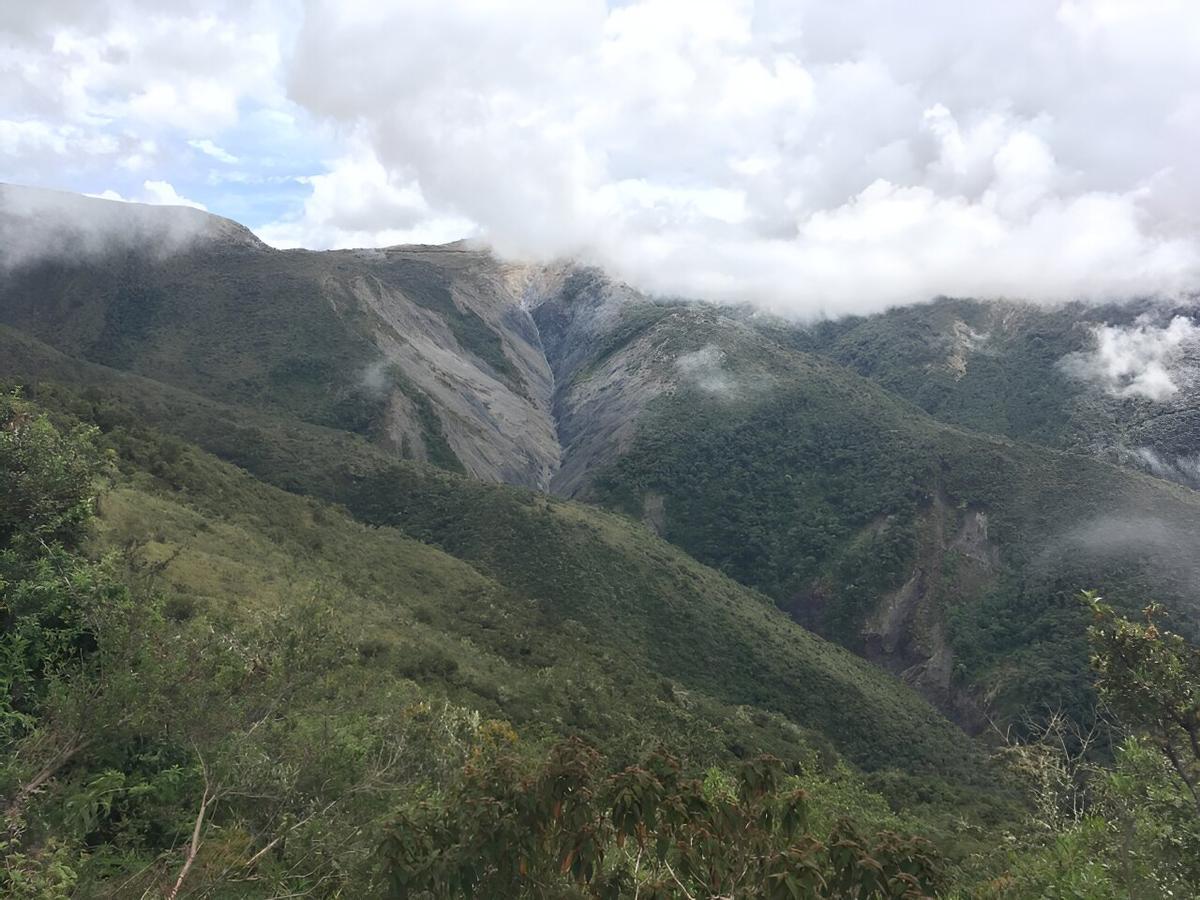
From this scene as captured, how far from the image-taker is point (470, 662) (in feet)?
115

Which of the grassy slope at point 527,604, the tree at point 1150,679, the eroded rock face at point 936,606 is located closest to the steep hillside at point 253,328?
the grassy slope at point 527,604

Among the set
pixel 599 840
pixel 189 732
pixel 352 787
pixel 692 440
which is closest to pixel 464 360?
pixel 692 440

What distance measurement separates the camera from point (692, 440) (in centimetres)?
12425

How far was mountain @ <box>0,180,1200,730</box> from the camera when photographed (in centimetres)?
8138

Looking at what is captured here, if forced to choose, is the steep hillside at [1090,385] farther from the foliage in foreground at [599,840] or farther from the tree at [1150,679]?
the foliage in foreground at [599,840]

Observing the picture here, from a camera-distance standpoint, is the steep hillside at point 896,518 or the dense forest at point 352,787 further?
the steep hillside at point 896,518

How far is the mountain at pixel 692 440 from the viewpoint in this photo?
8138 cm

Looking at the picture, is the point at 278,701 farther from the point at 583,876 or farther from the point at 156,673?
the point at 583,876

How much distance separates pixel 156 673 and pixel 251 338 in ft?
362

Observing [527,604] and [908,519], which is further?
[908,519]

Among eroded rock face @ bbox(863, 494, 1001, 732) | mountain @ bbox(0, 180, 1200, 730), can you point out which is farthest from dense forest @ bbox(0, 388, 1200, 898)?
eroded rock face @ bbox(863, 494, 1001, 732)

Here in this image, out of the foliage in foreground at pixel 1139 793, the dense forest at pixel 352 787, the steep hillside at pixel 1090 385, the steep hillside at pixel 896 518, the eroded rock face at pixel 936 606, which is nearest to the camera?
the dense forest at pixel 352 787

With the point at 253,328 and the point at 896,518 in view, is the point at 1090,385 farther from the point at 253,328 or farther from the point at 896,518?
the point at 253,328

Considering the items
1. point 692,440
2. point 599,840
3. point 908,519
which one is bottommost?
point 908,519
